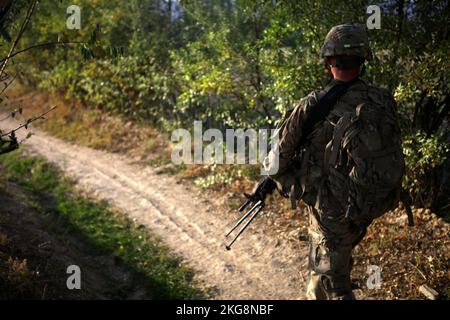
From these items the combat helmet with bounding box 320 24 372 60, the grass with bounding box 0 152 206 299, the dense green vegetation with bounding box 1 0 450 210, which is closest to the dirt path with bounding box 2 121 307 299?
the grass with bounding box 0 152 206 299

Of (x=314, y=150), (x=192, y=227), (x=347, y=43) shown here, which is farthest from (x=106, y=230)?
(x=347, y=43)

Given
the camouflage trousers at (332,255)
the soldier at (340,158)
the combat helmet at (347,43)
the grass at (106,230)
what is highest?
the combat helmet at (347,43)

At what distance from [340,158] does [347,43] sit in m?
0.95

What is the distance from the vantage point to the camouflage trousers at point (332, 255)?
4.11 meters

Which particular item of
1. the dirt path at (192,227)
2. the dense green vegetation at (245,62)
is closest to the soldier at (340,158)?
the dirt path at (192,227)

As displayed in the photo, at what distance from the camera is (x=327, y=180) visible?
4.16 metres

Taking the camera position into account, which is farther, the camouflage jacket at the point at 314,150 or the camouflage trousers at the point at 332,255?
the camouflage trousers at the point at 332,255

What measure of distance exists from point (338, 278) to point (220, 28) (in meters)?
6.35

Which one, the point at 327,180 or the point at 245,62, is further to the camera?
the point at 245,62

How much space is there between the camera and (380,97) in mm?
3979

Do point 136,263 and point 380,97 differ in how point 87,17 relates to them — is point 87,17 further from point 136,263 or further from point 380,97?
point 380,97

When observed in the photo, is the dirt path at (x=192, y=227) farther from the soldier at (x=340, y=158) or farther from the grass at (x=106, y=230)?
the soldier at (x=340, y=158)

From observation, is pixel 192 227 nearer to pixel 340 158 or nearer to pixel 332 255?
pixel 332 255
